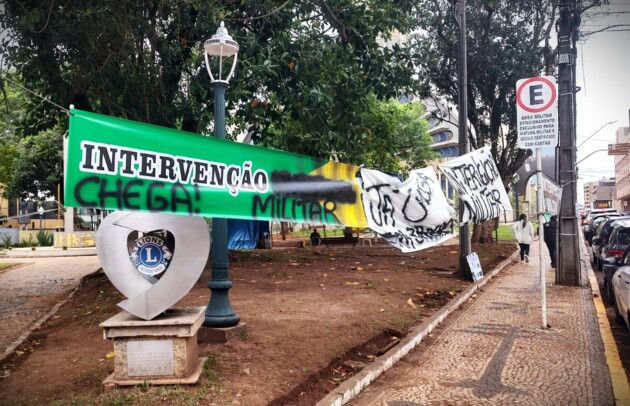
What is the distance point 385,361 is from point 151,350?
106 inches

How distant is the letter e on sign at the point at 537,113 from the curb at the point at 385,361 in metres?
3.21

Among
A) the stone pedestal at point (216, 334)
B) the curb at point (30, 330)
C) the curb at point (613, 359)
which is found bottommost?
the curb at point (613, 359)

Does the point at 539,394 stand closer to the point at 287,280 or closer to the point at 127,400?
the point at 127,400

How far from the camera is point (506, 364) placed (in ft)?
20.8

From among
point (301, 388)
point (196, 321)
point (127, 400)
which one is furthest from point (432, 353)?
point (127, 400)

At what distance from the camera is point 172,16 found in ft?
36.1

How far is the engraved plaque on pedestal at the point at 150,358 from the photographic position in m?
4.94

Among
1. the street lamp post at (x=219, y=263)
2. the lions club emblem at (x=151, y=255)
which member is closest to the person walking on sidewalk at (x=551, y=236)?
the street lamp post at (x=219, y=263)

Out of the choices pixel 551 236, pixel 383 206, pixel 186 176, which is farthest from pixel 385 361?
pixel 551 236

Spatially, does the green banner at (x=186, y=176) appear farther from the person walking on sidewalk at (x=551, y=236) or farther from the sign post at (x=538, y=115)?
the person walking on sidewalk at (x=551, y=236)

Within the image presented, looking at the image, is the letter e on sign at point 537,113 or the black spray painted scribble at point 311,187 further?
the letter e on sign at point 537,113

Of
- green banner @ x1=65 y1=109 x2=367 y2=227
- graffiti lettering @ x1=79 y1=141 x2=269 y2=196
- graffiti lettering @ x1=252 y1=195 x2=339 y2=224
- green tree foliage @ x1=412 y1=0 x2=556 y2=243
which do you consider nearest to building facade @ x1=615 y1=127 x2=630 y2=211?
green tree foliage @ x1=412 y1=0 x2=556 y2=243

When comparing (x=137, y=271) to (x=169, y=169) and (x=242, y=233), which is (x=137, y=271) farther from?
(x=242, y=233)

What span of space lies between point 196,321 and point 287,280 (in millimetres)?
6550
